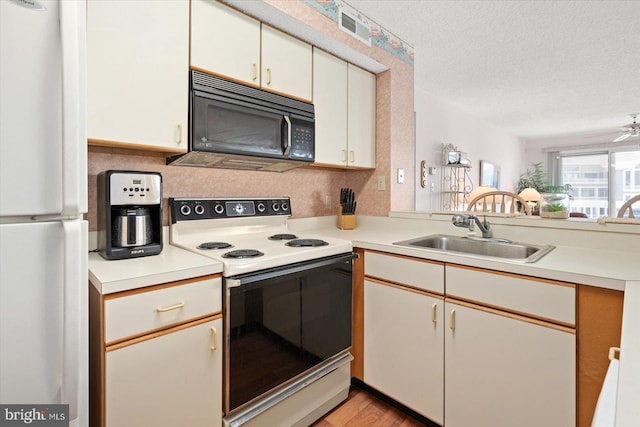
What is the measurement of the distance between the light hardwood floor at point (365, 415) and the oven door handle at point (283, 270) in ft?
2.61

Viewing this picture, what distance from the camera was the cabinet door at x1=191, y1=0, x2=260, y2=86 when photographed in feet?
4.86

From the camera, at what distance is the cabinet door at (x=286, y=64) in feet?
5.71

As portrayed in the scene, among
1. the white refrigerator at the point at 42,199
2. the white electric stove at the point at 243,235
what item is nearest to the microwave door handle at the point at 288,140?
the white electric stove at the point at 243,235

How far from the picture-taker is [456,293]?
1402mm

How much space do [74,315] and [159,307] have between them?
0.31m

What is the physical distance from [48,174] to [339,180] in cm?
202

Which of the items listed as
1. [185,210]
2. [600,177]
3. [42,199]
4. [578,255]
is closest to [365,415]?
[578,255]

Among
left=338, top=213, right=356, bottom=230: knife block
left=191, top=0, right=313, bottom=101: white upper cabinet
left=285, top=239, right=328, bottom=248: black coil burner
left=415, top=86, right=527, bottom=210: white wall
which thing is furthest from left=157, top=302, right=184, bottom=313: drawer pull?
left=415, top=86, right=527, bottom=210: white wall

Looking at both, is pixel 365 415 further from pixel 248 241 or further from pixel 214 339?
pixel 248 241

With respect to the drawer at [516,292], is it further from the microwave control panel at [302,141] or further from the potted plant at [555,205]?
the microwave control panel at [302,141]

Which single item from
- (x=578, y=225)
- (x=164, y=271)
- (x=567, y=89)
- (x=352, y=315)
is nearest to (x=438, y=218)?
(x=578, y=225)

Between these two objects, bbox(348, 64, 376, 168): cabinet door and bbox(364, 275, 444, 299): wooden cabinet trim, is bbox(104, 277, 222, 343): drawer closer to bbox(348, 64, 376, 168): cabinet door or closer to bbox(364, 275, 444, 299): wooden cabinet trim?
bbox(364, 275, 444, 299): wooden cabinet trim

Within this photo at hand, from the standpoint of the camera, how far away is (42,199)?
730mm

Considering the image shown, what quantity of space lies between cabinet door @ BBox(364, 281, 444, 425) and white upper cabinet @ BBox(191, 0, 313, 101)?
1224 millimetres
